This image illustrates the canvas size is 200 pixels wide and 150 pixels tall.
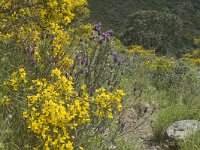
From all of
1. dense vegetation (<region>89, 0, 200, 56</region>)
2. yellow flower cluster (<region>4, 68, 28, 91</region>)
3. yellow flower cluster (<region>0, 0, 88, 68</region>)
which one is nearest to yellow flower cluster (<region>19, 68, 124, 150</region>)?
yellow flower cluster (<region>4, 68, 28, 91</region>)

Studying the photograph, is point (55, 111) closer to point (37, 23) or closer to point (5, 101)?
point (5, 101)

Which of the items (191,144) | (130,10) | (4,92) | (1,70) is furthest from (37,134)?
(130,10)

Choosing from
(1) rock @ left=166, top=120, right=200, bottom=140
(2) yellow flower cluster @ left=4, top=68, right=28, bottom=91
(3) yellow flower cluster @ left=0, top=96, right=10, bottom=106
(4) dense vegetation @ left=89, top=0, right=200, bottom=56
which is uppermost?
(2) yellow flower cluster @ left=4, top=68, right=28, bottom=91

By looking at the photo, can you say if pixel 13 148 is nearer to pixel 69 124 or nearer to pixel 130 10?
pixel 69 124

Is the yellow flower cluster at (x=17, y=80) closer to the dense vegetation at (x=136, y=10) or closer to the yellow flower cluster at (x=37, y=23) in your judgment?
the yellow flower cluster at (x=37, y=23)

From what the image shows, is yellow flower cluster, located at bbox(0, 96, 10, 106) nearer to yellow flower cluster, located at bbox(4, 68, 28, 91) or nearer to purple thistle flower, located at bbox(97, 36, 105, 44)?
yellow flower cluster, located at bbox(4, 68, 28, 91)

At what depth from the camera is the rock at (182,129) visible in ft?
17.4

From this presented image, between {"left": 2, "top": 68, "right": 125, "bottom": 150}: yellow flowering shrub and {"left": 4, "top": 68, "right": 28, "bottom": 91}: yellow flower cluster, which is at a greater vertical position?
{"left": 4, "top": 68, "right": 28, "bottom": 91}: yellow flower cluster

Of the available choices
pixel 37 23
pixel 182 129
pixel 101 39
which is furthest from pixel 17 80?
pixel 182 129

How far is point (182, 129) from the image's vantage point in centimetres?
550

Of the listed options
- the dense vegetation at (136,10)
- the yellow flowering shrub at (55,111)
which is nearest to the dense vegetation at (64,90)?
the yellow flowering shrub at (55,111)

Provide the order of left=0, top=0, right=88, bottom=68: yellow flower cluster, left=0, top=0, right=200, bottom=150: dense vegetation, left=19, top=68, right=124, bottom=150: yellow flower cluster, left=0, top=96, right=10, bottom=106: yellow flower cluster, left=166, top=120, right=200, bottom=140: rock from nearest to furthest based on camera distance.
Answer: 1. left=19, top=68, right=124, bottom=150: yellow flower cluster
2. left=0, top=0, right=200, bottom=150: dense vegetation
3. left=0, top=96, right=10, bottom=106: yellow flower cluster
4. left=0, top=0, right=88, bottom=68: yellow flower cluster
5. left=166, top=120, right=200, bottom=140: rock

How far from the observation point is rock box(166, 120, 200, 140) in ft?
17.4

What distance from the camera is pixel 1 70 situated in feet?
13.4
